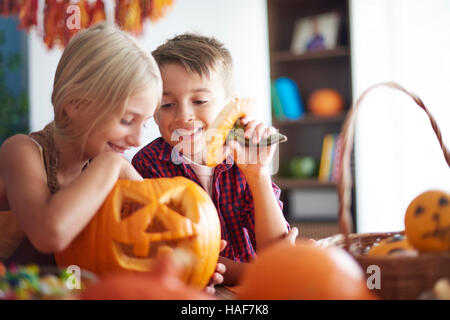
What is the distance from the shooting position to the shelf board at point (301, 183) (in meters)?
3.19

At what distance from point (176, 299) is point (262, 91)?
3092 mm

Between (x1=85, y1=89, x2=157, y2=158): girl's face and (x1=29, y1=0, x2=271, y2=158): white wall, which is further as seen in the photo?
(x1=29, y1=0, x2=271, y2=158): white wall

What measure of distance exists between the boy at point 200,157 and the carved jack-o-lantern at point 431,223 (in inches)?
14.9

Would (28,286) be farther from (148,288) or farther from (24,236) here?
(24,236)

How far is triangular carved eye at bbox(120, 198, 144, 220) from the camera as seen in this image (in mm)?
746

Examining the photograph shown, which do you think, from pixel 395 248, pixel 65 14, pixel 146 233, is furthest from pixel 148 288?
pixel 65 14

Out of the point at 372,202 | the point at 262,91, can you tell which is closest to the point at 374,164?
the point at 372,202

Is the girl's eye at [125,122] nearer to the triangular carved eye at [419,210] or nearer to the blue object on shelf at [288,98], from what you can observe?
the triangular carved eye at [419,210]

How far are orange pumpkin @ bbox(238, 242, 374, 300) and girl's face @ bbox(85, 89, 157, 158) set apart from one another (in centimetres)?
41

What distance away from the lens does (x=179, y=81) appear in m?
1.07

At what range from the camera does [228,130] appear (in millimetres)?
885

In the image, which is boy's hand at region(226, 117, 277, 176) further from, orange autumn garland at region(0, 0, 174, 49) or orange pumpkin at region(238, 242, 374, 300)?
orange autumn garland at region(0, 0, 174, 49)

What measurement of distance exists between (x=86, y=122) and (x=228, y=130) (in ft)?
0.85

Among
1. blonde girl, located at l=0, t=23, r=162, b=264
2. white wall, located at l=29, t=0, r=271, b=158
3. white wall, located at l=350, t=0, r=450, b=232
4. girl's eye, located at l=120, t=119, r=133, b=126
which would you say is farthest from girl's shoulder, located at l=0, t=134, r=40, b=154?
white wall, located at l=350, t=0, r=450, b=232
